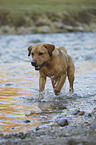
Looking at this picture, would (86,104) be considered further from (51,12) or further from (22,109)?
(51,12)

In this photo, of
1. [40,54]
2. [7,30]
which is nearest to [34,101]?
[40,54]

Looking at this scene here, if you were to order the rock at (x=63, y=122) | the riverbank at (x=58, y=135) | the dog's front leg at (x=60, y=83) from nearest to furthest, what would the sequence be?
the riverbank at (x=58, y=135)
the rock at (x=63, y=122)
the dog's front leg at (x=60, y=83)

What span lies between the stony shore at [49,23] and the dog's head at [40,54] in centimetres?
4524

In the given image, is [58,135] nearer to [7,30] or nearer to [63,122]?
[63,122]

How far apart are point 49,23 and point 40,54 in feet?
176

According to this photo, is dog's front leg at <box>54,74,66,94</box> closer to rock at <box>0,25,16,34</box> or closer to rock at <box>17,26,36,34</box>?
rock at <box>17,26,36,34</box>

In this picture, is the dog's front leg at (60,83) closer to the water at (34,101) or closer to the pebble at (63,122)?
the water at (34,101)

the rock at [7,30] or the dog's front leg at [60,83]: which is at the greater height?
the dog's front leg at [60,83]

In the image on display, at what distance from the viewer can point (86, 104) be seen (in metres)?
6.57

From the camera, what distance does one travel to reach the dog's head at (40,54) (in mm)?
6590

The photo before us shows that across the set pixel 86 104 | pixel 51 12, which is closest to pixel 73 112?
pixel 86 104

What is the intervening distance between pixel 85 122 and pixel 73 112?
0.71m

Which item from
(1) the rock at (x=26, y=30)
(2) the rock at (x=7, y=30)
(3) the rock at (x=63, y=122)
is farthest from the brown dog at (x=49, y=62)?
(2) the rock at (x=7, y=30)

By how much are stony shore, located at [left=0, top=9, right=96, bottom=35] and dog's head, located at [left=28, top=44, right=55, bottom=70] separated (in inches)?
1781
